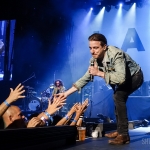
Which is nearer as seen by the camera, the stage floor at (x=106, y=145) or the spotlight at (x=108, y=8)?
the stage floor at (x=106, y=145)

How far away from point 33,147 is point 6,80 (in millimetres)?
6743

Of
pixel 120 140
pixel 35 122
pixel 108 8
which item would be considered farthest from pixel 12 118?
pixel 108 8

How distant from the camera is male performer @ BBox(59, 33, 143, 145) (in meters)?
2.38

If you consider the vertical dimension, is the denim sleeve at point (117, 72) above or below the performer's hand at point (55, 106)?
above

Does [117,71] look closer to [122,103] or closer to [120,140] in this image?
[122,103]

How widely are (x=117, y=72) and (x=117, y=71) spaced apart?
0.01 metres

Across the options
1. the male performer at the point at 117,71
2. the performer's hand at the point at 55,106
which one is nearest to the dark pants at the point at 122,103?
the male performer at the point at 117,71

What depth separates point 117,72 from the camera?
2.37 metres

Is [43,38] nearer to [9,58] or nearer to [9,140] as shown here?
[9,58]

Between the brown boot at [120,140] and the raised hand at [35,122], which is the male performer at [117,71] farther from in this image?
the raised hand at [35,122]

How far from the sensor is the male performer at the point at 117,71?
→ 2.38 m

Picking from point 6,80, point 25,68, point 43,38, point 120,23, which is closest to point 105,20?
point 120,23

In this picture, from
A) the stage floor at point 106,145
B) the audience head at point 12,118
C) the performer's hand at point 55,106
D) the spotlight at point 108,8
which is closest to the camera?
the stage floor at point 106,145

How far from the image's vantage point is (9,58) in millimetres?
8648
